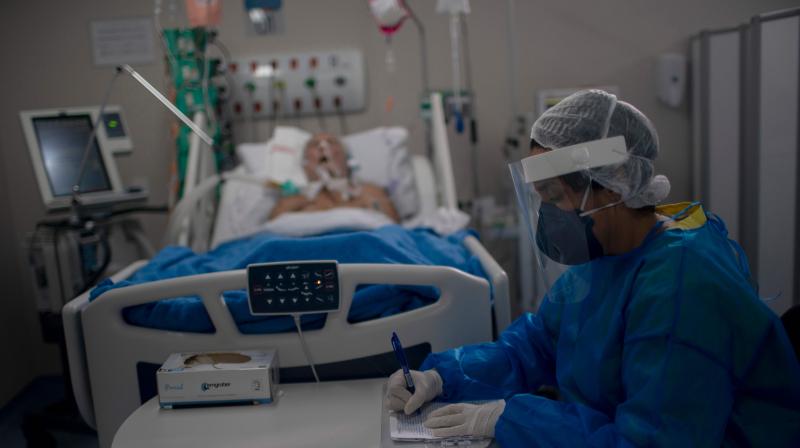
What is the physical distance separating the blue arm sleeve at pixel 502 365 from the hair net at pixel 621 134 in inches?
16.8

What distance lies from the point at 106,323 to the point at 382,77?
2266mm

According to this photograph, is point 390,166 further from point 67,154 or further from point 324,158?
point 67,154

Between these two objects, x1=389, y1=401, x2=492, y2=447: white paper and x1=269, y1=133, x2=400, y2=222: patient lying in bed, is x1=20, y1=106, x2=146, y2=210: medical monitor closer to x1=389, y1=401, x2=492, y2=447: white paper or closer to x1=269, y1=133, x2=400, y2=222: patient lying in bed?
x1=269, y1=133, x2=400, y2=222: patient lying in bed

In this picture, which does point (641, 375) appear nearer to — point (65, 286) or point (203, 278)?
point (203, 278)

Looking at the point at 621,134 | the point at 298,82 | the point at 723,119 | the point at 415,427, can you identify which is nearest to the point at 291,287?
the point at 415,427

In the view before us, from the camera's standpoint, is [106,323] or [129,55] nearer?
[106,323]

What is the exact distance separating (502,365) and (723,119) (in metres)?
2.23

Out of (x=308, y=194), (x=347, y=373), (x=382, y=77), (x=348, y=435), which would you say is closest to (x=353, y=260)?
(x=347, y=373)

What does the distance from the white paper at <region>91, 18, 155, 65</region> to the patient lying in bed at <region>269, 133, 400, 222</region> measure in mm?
1135

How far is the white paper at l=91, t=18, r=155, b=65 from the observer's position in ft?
11.3

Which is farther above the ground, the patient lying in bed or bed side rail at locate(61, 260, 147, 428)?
the patient lying in bed

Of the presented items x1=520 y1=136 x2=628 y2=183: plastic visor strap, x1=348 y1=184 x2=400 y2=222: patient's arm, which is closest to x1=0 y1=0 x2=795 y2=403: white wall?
x1=348 y1=184 x2=400 y2=222: patient's arm

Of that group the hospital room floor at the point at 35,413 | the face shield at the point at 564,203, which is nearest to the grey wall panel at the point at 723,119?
the face shield at the point at 564,203

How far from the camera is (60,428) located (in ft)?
8.38
